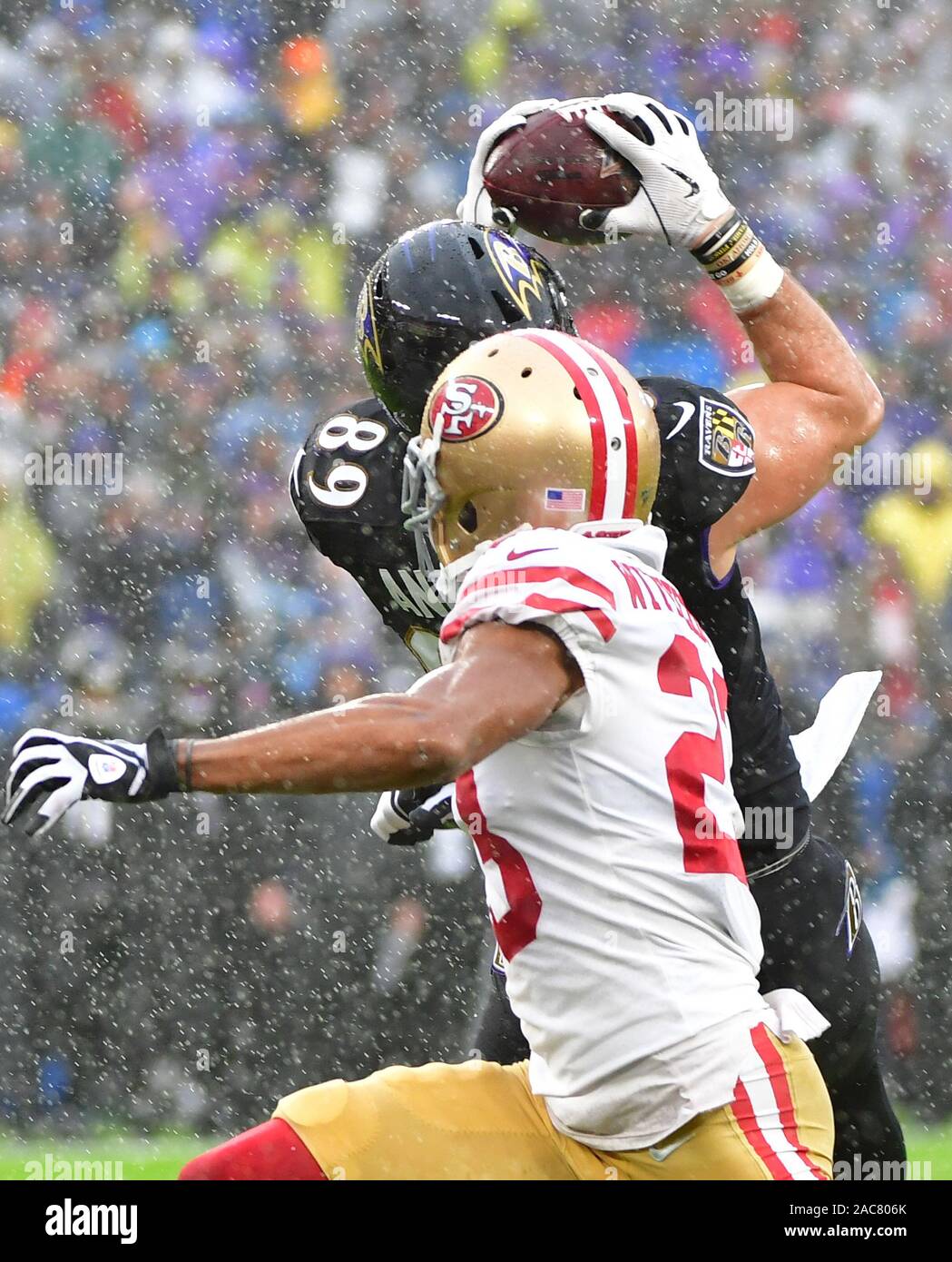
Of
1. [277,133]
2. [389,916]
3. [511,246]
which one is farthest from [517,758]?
[277,133]

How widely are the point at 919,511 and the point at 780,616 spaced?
0.54 m

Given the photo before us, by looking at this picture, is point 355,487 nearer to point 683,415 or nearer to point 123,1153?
point 683,415

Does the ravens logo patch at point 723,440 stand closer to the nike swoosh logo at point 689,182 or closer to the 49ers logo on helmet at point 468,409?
the nike swoosh logo at point 689,182

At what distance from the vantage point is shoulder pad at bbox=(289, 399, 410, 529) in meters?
2.72

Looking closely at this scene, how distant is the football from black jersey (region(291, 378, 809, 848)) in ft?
0.98

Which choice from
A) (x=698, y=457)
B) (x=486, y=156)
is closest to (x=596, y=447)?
(x=698, y=457)

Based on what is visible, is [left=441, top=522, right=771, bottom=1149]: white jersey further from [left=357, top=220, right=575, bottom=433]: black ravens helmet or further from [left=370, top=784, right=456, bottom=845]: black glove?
[left=370, top=784, right=456, bottom=845]: black glove

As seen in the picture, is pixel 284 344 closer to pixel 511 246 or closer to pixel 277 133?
pixel 277 133

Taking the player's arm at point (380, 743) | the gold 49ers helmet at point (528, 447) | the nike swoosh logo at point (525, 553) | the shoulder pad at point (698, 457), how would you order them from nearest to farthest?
the player's arm at point (380, 743) < the nike swoosh logo at point (525, 553) < the gold 49ers helmet at point (528, 447) < the shoulder pad at point (698, 457)

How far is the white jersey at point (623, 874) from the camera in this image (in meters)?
1.91

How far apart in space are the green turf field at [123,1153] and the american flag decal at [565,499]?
2.72m

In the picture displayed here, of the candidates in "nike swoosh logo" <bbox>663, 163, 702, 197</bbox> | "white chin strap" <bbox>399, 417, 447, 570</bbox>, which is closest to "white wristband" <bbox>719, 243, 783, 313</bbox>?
"nike swoosh logo" <bbox>663, 163, 702, 197</bbox>

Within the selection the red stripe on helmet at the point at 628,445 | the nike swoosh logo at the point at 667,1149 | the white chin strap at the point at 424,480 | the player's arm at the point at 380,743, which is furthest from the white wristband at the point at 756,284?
the nike swoosh logo at the point at 667,1149

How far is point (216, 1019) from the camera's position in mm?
4727
